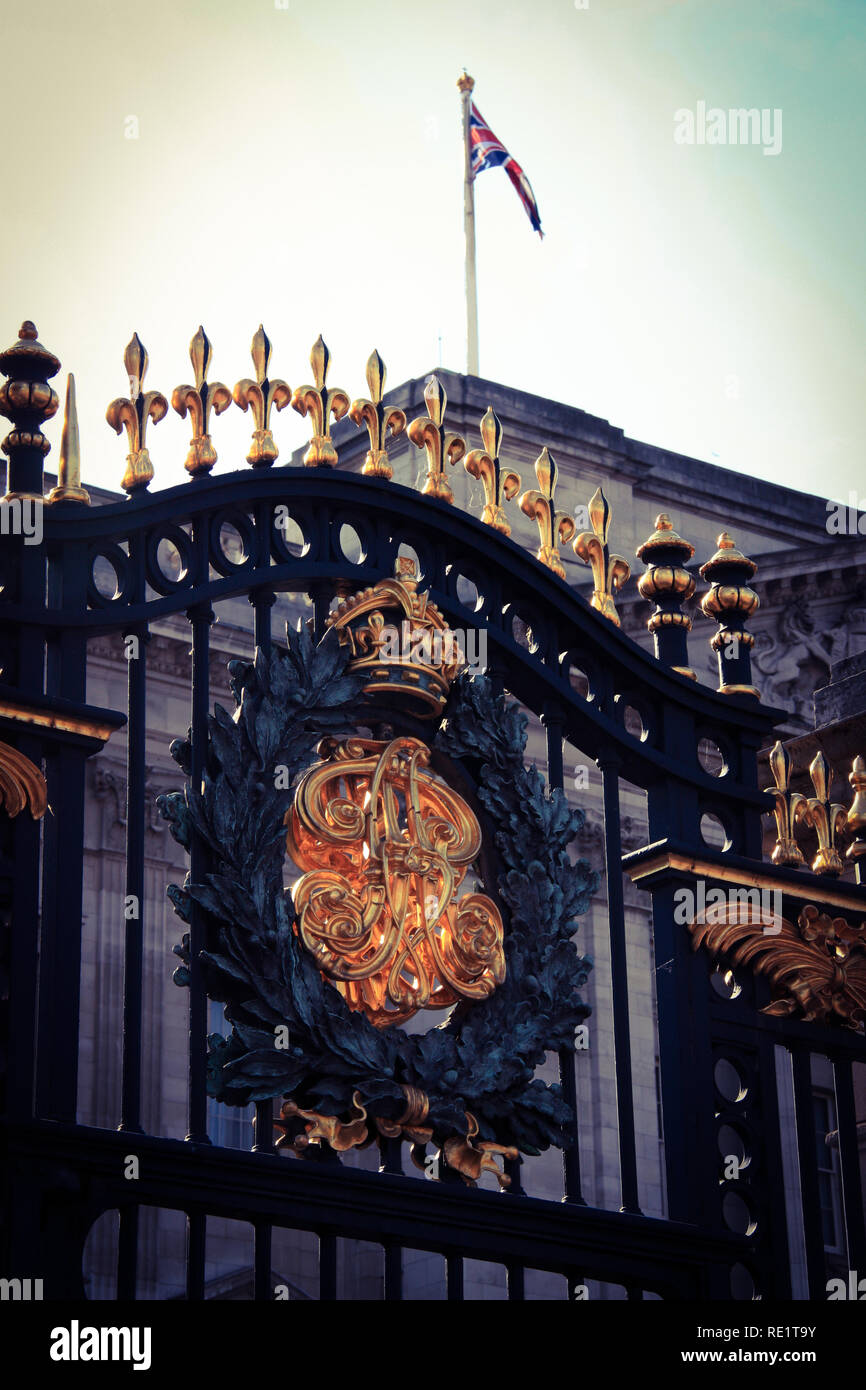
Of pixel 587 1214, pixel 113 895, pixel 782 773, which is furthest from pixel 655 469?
pixel 587 1214

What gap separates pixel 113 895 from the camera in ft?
68.2

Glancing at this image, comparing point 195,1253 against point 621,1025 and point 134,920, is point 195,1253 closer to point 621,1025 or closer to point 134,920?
point 134,920

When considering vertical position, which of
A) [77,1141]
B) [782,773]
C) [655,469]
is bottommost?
[77,1141]

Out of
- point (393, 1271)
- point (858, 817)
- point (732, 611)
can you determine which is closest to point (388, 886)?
point (393, 1271)

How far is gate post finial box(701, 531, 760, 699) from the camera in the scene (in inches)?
438

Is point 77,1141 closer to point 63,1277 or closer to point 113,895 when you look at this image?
point 63,1277

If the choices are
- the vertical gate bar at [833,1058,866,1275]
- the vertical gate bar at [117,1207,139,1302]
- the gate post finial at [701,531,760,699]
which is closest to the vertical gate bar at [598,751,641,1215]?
the vertical gate bar at [833,1058,866,1275]

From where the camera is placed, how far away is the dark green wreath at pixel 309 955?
9289mm

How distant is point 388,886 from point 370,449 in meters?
1.82

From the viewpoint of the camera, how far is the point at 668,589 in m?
11.1

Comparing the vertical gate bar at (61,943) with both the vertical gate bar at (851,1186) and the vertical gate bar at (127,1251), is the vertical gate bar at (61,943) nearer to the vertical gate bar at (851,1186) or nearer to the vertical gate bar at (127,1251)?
the vertical gate bar at (127,1251)

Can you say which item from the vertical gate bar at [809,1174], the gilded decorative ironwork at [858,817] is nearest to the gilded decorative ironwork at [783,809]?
the gilded decorative ironwork at [858,817]

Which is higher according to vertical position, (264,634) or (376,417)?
(376,417)
